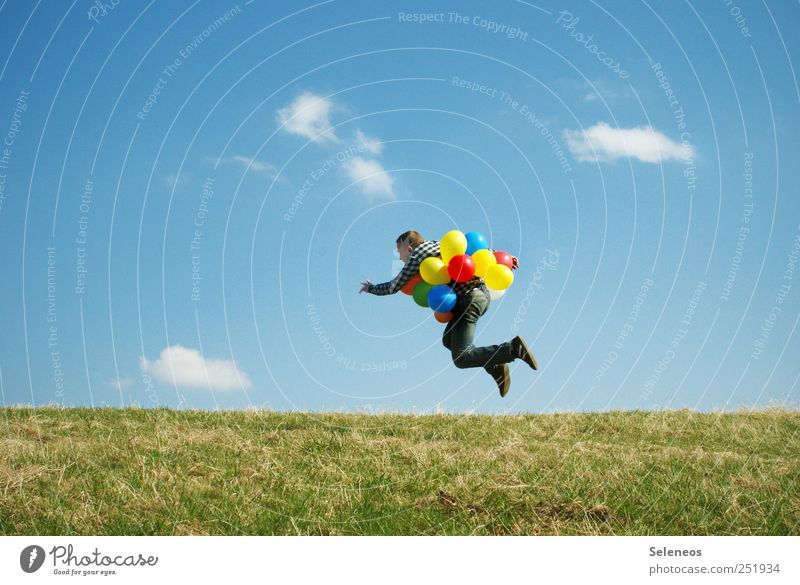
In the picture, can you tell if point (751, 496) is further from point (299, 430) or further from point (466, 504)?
point (299, 430)

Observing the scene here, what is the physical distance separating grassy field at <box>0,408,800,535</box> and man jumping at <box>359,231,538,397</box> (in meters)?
1.44

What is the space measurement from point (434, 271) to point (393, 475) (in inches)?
117

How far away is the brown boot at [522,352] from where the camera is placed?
999 centimetres

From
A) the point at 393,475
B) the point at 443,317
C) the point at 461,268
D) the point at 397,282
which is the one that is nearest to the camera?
the point at 393,475

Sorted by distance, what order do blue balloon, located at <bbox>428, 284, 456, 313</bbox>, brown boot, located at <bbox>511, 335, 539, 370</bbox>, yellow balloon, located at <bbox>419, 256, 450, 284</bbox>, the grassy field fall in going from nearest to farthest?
the grassy field
brown boot, located at <bbox>511, 335, 539, 370</bbox>
blue balloon, located at <bbox>428, 284, 456, 313</bbox>
yellow balloon, located at <bbox>419, 256, 450, 284</bbox>

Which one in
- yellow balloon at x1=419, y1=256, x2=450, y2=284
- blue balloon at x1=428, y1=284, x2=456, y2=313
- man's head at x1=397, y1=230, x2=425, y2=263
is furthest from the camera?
man's head at x1=397, y1=230, x2=425, y2=263

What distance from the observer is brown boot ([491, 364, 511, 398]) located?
1069 cm

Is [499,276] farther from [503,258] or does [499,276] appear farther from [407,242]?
Answer: [407,242]

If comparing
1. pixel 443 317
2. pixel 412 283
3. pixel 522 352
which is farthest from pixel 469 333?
pixel 412 283

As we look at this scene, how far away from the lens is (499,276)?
34.9ft

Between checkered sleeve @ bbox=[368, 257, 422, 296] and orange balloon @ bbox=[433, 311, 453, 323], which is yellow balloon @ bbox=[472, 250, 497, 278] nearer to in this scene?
orange balloon @ bbox=[433, 311, 453, 323]

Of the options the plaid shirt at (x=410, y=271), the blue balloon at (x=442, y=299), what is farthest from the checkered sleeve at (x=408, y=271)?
the blue balloon at (x=442, y=299)

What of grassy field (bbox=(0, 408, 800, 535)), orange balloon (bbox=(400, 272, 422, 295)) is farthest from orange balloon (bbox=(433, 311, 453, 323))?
grassy field (bbox=(0, 408, 800, 535))

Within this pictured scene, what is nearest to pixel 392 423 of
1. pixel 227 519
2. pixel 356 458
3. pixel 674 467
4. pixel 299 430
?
pixel 299 430
